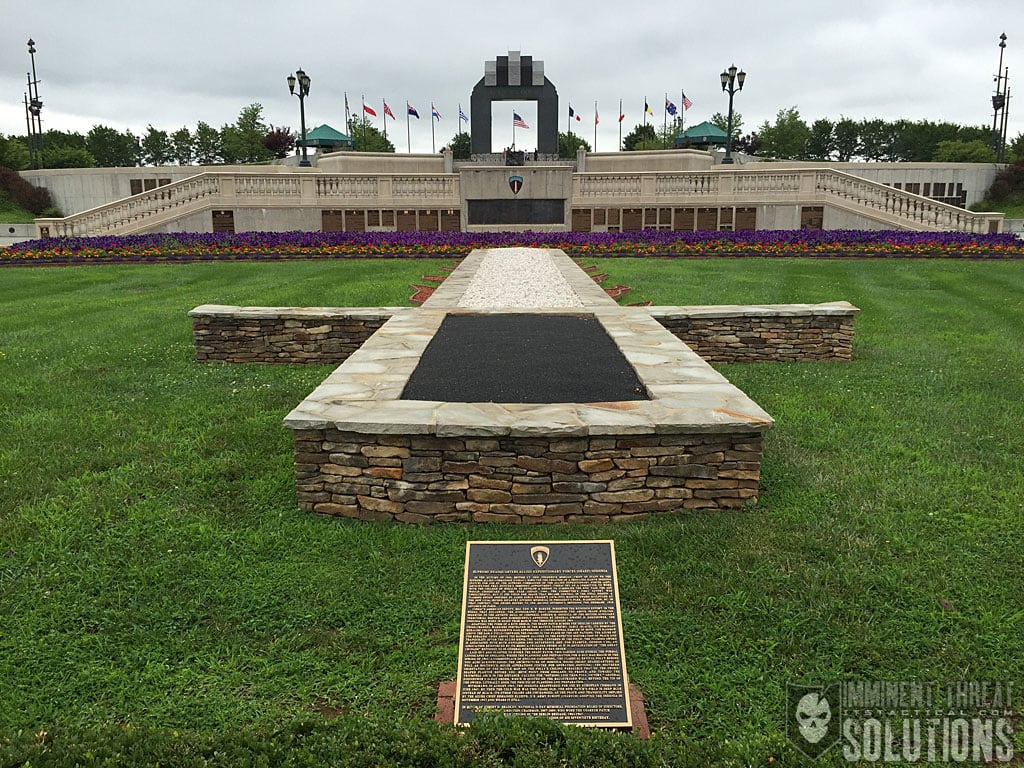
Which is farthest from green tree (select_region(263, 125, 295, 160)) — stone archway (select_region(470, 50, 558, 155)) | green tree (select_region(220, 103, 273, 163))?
stone archway (select_region(470, 50, 558, 155))

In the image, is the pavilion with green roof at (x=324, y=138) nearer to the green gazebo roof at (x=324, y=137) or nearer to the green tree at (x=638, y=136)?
the green gazebo roof at (x=324, y=137)

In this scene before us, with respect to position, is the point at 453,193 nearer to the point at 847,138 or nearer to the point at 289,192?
the point at 289,192

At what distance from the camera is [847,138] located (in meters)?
72.7

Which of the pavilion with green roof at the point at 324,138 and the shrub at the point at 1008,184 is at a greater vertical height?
the pavilion with green roof at the point at 324,138

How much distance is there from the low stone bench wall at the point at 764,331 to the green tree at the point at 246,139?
5459 centimetres

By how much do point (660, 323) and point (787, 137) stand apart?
5723 centimetres

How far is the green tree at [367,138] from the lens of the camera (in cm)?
6838

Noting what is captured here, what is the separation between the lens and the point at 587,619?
3.49 meters

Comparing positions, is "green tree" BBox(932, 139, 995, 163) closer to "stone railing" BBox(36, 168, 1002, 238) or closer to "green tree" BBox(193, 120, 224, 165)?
"stone railing" BBox(36, 168, 1002, 238)

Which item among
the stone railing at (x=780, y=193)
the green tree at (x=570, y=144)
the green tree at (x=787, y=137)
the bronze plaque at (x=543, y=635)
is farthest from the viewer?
the green tree at (x=570, y=144)

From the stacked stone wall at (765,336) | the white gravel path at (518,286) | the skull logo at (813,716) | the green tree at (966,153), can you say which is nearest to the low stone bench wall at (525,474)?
the skull logo at (813,716)

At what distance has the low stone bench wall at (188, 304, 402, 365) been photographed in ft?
31.6

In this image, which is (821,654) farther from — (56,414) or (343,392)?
(56,414)

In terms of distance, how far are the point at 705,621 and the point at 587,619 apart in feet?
3.13
